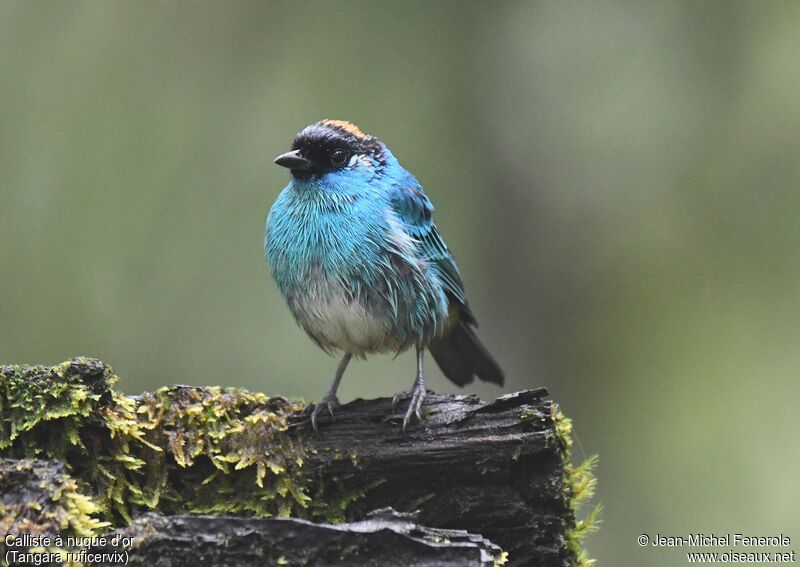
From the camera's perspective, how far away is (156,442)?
10.4 feet

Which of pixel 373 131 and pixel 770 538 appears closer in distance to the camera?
pixel 770 538

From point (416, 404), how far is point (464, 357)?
1210mm

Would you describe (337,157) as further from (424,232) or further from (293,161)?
(424,232)

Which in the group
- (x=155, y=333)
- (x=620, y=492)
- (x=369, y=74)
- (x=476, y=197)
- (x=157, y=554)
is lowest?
(x=157, y=554)

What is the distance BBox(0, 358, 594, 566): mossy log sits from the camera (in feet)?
9.68

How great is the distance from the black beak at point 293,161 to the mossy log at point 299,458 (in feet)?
3.82

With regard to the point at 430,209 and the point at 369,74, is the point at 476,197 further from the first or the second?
the point at 430,209

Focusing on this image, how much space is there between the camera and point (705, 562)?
5727 millimetres

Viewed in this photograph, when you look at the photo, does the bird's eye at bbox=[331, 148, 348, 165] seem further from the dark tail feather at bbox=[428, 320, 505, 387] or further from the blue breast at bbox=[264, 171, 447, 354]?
the dark tail feather at bbox=[428, 320, 505, 387]

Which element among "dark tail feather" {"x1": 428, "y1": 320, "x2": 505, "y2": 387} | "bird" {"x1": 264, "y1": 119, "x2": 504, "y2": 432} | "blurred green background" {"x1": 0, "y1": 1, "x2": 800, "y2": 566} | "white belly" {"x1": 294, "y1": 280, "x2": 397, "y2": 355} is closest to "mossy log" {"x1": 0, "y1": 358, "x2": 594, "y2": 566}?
"bird" {"x1": 264, "y1": 119, "x2": 504, "y2": 432}

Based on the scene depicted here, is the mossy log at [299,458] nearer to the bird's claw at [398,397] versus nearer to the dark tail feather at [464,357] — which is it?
the bird's claw at [398,397]

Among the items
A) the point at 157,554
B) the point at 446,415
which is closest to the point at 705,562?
the point at 446,415

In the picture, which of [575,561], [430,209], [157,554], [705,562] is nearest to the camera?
[157,554]

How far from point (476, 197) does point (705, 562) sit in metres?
2.93
